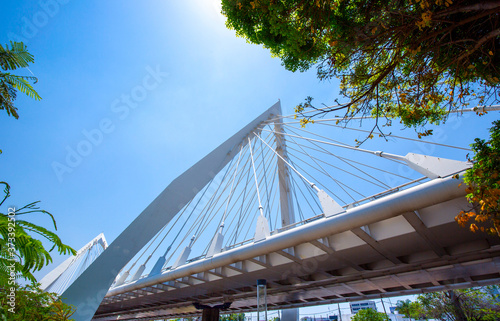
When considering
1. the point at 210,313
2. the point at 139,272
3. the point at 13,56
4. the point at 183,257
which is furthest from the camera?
the point at 210,313

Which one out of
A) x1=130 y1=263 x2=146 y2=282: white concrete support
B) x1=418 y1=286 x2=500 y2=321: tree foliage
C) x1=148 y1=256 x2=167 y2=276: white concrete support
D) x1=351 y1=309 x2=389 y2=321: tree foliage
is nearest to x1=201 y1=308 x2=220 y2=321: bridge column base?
x1=130 y1=263 x2=146 y2=282: white concrete support

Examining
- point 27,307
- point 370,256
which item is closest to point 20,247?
point 27,307

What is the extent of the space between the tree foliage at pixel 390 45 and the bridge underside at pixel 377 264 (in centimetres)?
321

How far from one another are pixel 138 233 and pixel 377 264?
916 cm

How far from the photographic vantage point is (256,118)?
1673 centimetres

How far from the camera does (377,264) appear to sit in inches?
374

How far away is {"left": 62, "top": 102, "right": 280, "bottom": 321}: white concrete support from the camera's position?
6637mm

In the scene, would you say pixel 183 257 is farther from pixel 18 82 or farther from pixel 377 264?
pixel 18 82

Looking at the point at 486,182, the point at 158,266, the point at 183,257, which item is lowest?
the point at 486,182

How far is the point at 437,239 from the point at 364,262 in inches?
110

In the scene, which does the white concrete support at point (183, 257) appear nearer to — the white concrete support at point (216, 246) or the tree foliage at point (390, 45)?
the white concrete support at point (216, 246)

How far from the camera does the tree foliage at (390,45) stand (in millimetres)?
3771

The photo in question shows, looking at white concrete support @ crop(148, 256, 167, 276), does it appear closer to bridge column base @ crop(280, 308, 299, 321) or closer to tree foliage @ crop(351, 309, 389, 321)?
bridge column base @ crop(280, 308, 299, 321)

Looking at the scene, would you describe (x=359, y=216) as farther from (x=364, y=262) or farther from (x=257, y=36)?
(x=257, y=36)
